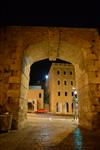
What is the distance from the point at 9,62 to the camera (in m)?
7.30

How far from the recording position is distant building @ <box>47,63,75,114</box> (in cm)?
3484

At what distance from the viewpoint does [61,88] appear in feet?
118

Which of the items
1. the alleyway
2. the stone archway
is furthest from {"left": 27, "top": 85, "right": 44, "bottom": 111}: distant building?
the alleyway

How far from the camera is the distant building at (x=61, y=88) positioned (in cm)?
3484

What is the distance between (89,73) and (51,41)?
2.72 m

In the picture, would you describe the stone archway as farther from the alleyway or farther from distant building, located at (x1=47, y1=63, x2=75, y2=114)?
distant building, located at (x1=47, y1=63, x2=75, y2=114)

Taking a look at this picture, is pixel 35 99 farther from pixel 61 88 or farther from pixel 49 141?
pixel 49 141

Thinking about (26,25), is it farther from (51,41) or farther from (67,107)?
(67,107)

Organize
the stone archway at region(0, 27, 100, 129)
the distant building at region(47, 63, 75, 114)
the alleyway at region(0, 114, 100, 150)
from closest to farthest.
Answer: the alleyway at region(0, 114, 100, 150)
the stone archway at region(0, 27, 100, 129)
the distant building at region(47, 63, 75, 114)

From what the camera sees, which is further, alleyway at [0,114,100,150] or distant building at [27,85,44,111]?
distant building at [27,85,44,111]

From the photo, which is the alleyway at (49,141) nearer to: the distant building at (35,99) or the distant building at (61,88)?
the distant building at (61,88)

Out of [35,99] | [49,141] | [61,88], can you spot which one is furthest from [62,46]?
[35,99]

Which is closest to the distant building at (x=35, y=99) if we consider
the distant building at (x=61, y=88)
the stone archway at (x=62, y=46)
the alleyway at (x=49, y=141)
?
the distant building at (x=61, y=88)

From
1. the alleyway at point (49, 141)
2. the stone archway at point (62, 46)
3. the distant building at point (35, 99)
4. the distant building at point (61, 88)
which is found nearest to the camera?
the alleyway at point (49, 141)
